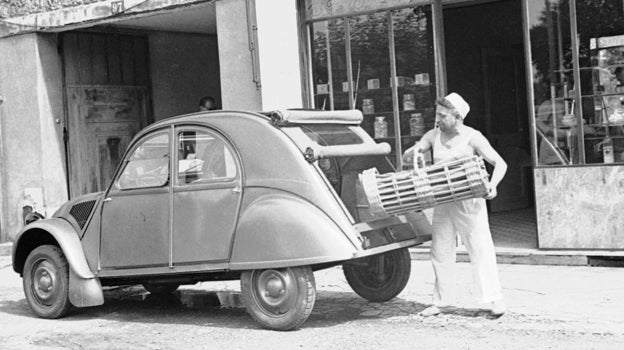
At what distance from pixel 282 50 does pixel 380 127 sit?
1.67 m

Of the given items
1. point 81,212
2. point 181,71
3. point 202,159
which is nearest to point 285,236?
point 202,159

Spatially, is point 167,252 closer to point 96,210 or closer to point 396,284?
point 96,210

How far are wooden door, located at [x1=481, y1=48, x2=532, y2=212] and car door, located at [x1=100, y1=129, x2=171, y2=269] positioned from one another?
26.4 ft

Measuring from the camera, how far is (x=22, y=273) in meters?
9.13

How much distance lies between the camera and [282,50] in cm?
1217

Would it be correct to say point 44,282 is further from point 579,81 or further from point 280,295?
point 579,81

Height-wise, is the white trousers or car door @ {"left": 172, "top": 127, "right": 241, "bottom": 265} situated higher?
car door @ {"left": 172, "top": 127, "right": 241, "bottom": 265}

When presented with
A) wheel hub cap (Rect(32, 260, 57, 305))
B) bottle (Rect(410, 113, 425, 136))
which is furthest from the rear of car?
bottle (Rect(410, 113, 425, 136))

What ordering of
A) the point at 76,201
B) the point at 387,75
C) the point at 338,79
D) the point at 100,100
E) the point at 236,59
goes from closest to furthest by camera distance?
the point at 76,201
the point at 387,75
the point at 338,79
the point at 236,59
the point at 100,100

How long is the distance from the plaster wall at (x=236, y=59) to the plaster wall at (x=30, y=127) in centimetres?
332

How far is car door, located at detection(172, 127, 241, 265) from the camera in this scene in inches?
307

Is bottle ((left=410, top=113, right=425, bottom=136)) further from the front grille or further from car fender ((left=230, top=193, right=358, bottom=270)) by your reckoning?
the front grille

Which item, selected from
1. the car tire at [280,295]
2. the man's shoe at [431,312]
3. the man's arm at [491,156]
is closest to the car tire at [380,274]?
the man's shoe at [431,312]

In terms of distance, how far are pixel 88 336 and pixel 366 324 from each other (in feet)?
7.67
